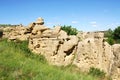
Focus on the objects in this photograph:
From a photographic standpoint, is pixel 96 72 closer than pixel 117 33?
Yes

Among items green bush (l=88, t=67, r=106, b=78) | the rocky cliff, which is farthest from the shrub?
green bush (l=88, t=67, r=106, b=78)

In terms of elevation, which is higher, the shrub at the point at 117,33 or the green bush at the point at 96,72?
the shrub at the point at 117,33

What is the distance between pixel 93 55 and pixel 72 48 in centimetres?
269

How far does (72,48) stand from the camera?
21234 mm

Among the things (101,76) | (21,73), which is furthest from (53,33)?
(21,73)

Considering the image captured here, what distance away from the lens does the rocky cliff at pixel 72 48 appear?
58.8 feet

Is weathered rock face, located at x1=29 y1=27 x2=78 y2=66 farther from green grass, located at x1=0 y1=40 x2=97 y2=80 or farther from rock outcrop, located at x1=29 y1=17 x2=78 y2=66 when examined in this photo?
green grass, located at x1=0 y1=40 x2=97 y2=80

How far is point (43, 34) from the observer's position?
2355 centimetres


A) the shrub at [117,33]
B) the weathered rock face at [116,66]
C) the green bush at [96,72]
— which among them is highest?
the shrub at [117,33]

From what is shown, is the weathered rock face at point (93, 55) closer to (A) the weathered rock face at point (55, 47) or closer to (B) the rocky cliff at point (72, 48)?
(B) the rocky cliff at point (72, 48)

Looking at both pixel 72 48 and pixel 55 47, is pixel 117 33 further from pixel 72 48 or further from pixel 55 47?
pixel 55 47

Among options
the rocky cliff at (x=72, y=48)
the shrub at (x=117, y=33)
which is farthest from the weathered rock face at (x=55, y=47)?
→ the shrub at (x=117, y=33)

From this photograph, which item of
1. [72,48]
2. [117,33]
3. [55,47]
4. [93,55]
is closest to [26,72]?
[93,55]

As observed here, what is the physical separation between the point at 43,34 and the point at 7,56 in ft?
25.0
